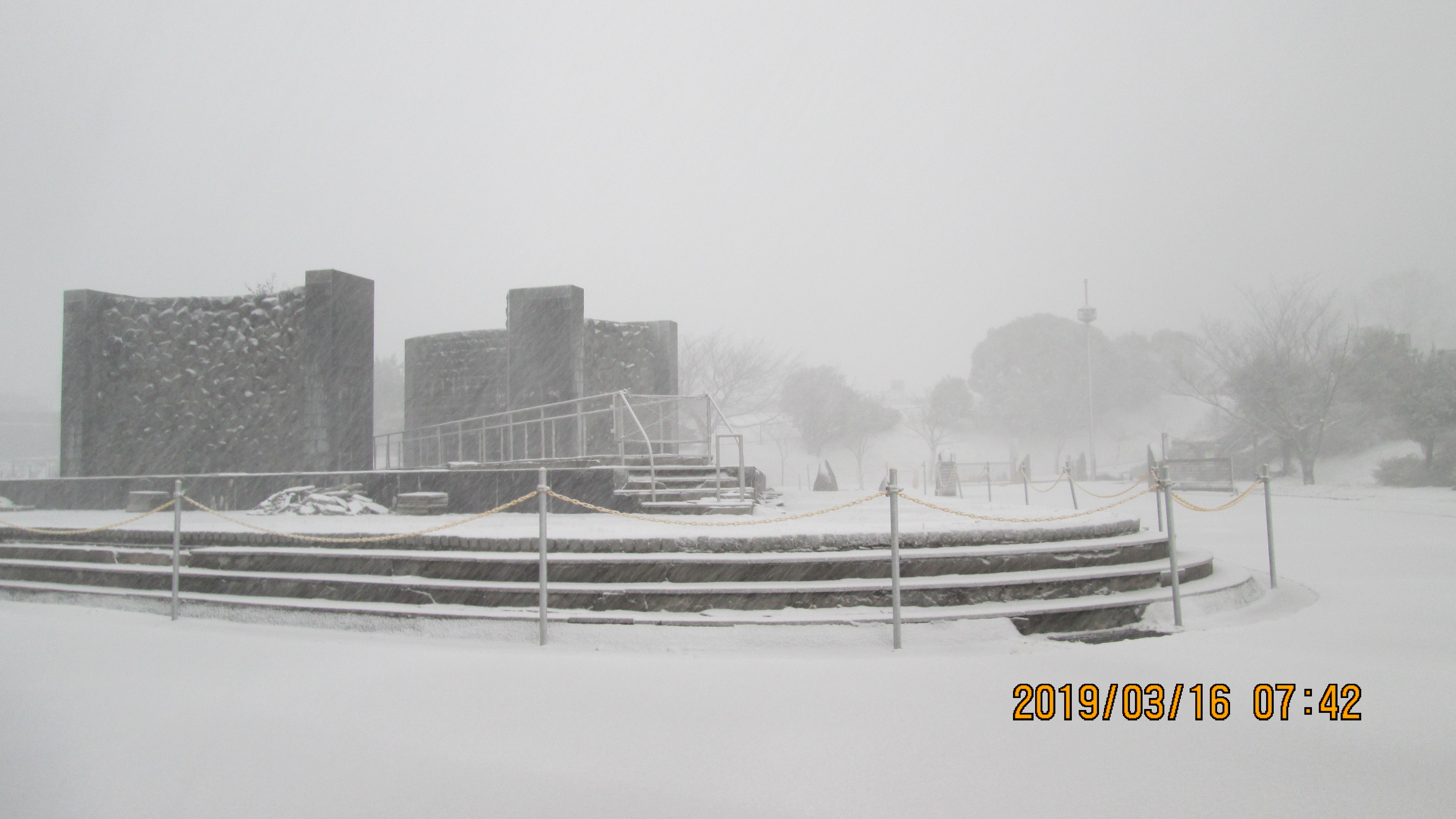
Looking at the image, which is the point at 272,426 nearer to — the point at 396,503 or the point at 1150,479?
the point at 396,503

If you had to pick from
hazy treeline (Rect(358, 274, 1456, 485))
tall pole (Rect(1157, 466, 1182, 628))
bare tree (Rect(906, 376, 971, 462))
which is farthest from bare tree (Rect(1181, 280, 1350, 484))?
tall pole (Rect(1157, 466, 1182, 628))

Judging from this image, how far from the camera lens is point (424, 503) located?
31.2 feet

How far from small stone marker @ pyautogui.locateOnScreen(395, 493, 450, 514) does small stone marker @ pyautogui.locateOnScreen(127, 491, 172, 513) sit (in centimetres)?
392

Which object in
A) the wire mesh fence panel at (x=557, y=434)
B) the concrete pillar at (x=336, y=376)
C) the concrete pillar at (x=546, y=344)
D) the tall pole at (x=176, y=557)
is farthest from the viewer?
the concrete pillar at (x=546, y=344)

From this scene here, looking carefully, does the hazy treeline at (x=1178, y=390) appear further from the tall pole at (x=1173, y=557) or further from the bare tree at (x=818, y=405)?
the tall pole at (x=1173, y=557)

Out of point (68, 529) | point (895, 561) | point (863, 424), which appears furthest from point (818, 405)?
point (895, 561)

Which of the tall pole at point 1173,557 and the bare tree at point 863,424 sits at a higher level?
the bare tree at point 863,424

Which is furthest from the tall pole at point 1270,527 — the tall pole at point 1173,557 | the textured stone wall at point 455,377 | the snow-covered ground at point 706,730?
the textured stone wall at point 455,377

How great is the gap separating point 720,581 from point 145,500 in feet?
31.8

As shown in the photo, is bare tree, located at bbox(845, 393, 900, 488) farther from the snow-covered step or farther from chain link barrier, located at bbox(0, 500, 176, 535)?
chain link barrier, located at bbox(0, 500, 176, 535)

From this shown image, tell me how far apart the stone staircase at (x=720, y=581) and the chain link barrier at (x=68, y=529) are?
1.05 meters

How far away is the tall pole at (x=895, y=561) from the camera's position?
190 inches

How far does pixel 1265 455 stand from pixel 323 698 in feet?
102

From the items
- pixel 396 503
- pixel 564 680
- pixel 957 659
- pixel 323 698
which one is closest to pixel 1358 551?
pixel 957 659
